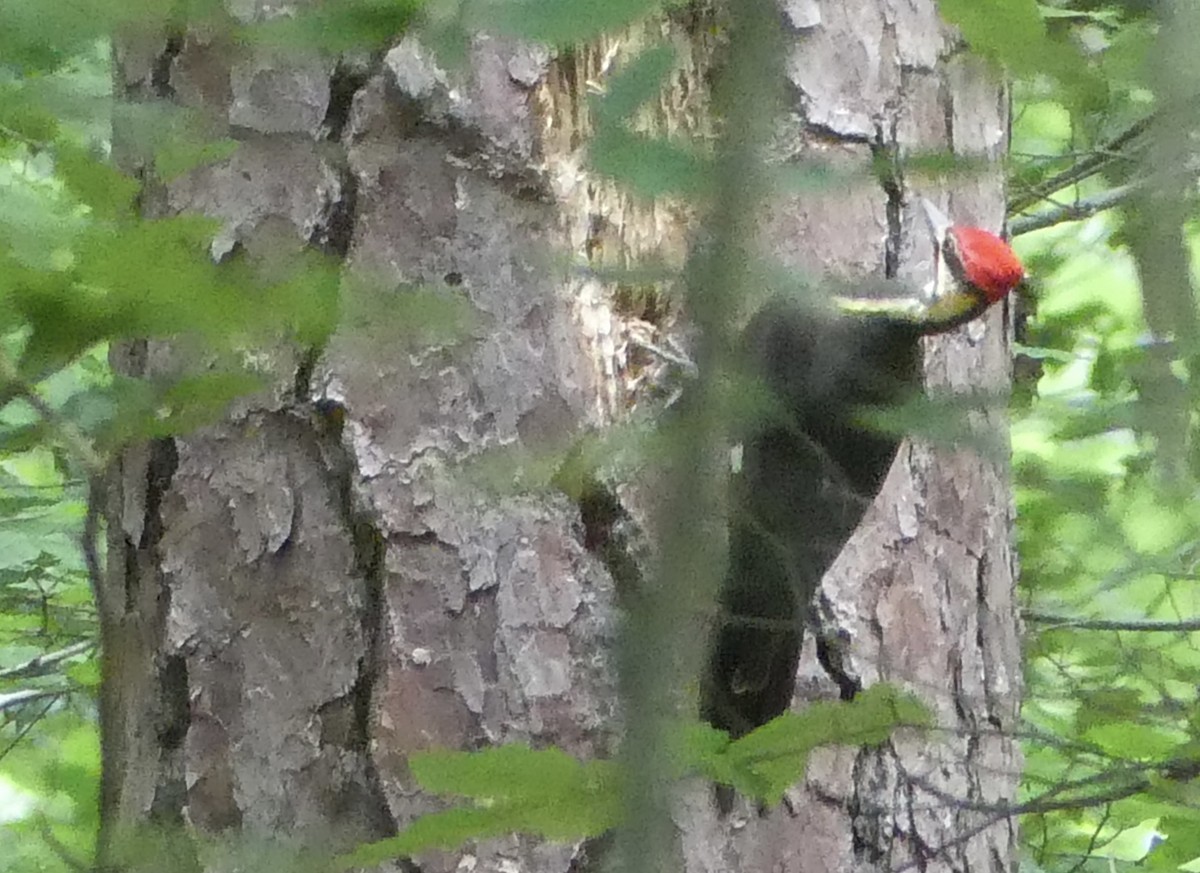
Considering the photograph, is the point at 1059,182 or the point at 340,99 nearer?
the point at 340,99

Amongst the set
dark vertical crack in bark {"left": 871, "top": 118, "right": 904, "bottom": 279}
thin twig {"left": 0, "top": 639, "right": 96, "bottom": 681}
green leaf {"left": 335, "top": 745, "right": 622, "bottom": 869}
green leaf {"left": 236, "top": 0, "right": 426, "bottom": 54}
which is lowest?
green leaf {"left": 335, "top": 745, "right": 622, "bottom": 869}

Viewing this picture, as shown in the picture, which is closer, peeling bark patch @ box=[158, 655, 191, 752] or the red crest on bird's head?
peeling bark patch @ box=[158, 655, 191, 752]

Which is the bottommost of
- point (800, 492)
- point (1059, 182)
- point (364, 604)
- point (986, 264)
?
point (364, 604)

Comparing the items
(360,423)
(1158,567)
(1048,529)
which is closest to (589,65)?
(360,423)

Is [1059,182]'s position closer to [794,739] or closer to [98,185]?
[794,739]

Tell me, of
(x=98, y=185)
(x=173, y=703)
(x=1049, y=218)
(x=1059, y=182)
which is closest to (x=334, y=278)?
(x=98, y=185)

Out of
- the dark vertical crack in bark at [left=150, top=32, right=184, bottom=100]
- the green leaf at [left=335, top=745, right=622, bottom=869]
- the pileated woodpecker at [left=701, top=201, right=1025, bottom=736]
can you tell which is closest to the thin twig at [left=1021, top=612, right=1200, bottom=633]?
the pileated woodpecker at [left=701, top=201, right=1025, bottom=736]

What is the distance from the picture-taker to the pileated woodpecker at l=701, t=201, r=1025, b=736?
132 cm

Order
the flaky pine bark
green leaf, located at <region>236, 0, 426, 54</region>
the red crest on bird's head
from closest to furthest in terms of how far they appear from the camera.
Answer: green leaf, located at <region>236, 0, 426, 54</region>, the flaky pine bark, the red crest on bird's head

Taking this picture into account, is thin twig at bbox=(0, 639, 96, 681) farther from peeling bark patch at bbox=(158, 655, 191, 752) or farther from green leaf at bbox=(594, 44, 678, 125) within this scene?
green leaf at bbox=(594, 44, 678, 125)

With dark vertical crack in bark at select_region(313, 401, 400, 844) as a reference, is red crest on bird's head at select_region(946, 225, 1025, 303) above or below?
above

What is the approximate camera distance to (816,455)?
1.29 m

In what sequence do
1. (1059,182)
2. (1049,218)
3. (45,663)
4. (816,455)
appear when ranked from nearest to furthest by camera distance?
(816,455) < (45,663) < (1059,182) < (1049,218)

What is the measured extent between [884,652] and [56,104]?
43.8 inches
